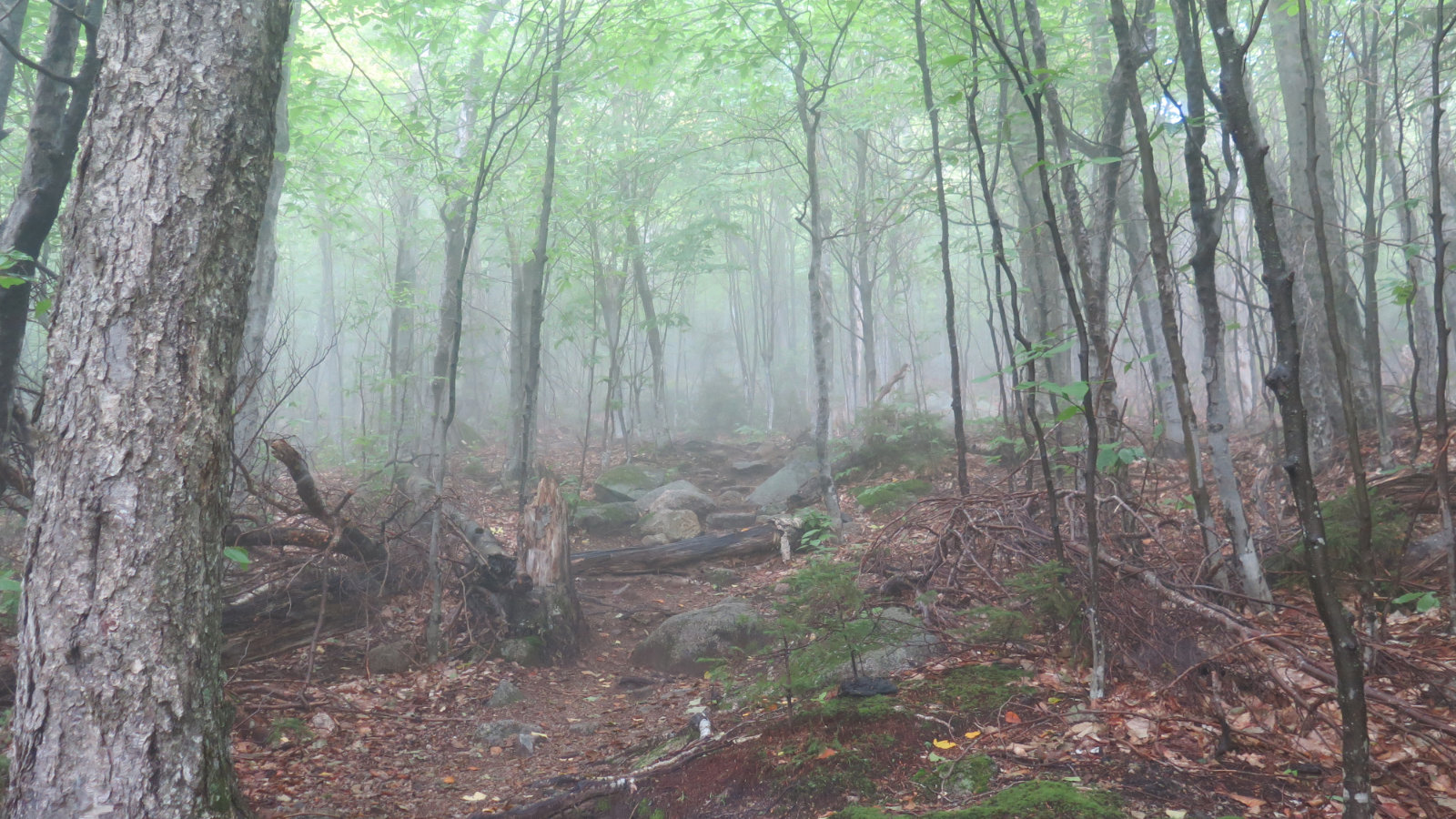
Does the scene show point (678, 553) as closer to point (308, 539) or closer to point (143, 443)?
point (308, 539)

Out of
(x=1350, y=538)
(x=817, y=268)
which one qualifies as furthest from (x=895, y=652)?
(x=817, y=268)

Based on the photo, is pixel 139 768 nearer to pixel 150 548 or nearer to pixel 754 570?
pixel 150 548

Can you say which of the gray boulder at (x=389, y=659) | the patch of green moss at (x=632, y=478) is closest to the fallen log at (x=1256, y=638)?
the gray boulder at (x=389, y=659)

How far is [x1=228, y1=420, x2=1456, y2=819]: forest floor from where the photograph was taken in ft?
8.34

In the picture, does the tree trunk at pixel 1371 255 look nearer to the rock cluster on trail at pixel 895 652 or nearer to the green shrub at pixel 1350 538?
the green shrub at pixel 1350 538

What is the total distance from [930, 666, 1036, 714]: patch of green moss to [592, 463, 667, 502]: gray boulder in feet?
31.5

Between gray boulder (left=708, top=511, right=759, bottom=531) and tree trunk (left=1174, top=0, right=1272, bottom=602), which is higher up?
tree trunk (left=1174, top=0, right=1272, bottom=602)

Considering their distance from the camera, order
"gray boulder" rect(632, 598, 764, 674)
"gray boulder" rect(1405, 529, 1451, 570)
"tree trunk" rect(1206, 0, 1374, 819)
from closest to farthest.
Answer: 1. "tree trunk" rect(1206, 0, 1374, 819)
2. "gray boulder" rect(1405, 529, 1451, 570)
3. "gray boulder" rect(632, 598, 764, 674)

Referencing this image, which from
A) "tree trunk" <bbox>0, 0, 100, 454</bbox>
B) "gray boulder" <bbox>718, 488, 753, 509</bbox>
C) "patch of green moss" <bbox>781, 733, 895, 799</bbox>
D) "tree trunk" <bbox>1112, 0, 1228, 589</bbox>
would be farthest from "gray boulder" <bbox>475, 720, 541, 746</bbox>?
"gray boulder" <bbox>718, 488, 753, 509</bbox>

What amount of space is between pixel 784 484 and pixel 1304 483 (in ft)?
36.5

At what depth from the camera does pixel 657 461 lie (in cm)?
1661

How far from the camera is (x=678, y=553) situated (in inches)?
353

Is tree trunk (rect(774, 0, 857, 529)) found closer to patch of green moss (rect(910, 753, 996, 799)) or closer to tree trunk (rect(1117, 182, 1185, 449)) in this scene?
tree trunk (rect(1117, 182, 1185, 449))

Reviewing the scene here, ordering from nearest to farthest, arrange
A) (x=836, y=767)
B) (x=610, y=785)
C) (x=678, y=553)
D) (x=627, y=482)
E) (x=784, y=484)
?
(x=836, y=767) < (x=610, y=785) < (x=678, y=553) < (x=784, y=484) < (x=627, y=482)
